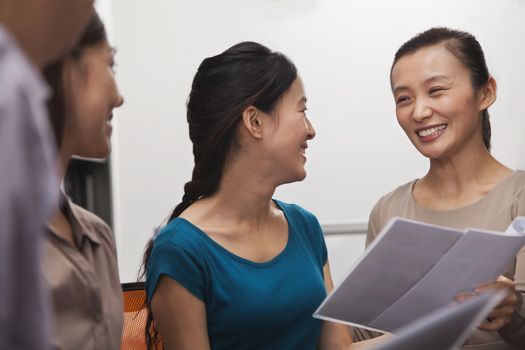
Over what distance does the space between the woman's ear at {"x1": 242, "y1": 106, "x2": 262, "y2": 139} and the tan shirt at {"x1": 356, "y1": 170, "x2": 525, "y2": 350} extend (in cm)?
43

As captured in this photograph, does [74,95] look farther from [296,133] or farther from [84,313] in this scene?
[296,133]

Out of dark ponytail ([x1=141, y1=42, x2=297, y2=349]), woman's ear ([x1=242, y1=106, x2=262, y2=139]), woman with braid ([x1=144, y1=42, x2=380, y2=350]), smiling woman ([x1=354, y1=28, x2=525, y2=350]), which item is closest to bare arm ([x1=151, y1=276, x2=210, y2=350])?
woman with braid ([x1=144, y1=42, x2=380, y2=350])

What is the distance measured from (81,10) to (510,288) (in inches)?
39.1

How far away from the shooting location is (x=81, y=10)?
511 mm

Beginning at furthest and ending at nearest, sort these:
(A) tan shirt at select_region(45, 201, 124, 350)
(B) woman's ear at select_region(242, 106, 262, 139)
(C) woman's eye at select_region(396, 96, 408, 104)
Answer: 1. (C) woman's eye at select_region(396, 96, 408, 104)
2. (B) woman's ear at select_region(242, 106, 262, 139)
3. (A) tan shirt at select_region(45, 201, 124, 350)

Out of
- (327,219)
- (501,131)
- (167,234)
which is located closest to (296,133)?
(167,234)

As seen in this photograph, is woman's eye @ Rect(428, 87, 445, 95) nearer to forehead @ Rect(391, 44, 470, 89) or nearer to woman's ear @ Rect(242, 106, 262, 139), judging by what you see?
forehead @ Rect(391, 44, 470, 89)

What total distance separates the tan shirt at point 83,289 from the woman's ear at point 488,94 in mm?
982

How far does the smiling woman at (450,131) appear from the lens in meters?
1.55

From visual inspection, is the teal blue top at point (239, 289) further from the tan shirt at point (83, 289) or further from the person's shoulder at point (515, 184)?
the person's shoulder at point (515, 184)

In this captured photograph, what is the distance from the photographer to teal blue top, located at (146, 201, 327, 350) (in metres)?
1.31

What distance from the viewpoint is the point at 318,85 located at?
278 cm

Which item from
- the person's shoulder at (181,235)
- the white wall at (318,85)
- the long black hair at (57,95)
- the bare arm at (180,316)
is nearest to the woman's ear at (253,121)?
the person's shoulder at (181,235)

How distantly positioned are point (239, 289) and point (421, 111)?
1.96 ft
